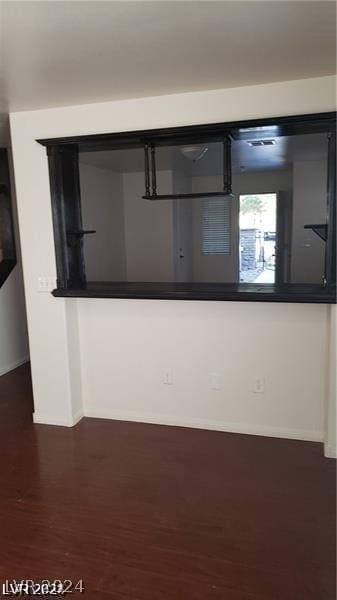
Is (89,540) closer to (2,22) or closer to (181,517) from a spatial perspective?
(181,517)

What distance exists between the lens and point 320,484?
98.3 inches

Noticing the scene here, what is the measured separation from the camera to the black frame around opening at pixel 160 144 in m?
2.57

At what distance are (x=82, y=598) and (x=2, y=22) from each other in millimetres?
2389

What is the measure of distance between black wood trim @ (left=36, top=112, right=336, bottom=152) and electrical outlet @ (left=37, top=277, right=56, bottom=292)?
0.95 metres

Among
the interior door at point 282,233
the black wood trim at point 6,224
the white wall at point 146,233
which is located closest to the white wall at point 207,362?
the black wood trim at point 6,224

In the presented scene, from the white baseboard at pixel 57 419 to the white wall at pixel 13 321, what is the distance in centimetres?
146

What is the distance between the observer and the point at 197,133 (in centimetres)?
271

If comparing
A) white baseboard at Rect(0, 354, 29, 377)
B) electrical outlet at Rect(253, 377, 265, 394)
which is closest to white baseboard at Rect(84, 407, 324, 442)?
electrical outlet at Rect(253, 377, 265, 394)

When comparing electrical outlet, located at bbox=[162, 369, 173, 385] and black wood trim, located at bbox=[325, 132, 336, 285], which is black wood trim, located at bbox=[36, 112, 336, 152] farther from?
electrical outlet, located at bbox=[162, 369, 173, 385]

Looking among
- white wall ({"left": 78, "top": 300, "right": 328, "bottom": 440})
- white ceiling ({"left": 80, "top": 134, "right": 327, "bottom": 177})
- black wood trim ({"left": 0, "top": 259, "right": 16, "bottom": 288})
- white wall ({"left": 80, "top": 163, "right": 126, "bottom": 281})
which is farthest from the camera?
white wall ({"left": 80, "top": 163, "right": 126, "bottom": 281})

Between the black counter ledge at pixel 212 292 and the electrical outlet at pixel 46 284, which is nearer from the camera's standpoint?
the black counter ledge at pixel 212 292

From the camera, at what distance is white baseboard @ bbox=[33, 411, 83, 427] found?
333 centimetres

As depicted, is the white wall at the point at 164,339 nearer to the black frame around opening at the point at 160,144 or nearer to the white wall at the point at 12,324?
the black frame around opening at the point at 160,144

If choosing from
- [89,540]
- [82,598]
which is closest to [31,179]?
[89,540]
